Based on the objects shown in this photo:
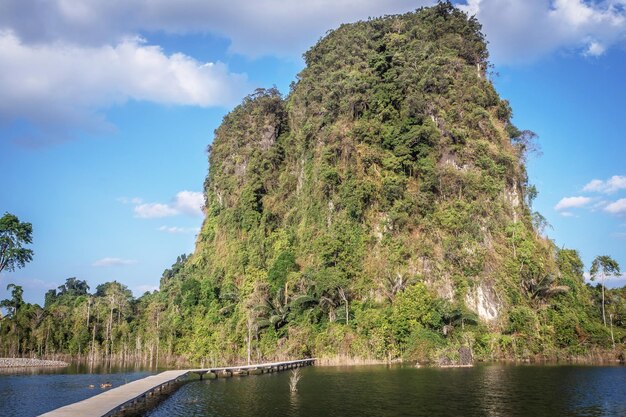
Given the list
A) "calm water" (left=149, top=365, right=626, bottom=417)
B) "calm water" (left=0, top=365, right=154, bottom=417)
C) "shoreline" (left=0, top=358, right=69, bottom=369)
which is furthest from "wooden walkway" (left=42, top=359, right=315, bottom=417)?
"shoreline" (left=0, top=358, right=69, bottom=369)

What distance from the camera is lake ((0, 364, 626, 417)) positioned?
1953 centimetres

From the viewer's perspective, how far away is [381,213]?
162 ft

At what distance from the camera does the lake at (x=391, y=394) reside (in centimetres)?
1953

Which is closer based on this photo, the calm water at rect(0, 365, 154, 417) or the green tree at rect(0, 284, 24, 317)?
the calm water at rect(0, 365, 154, 417)

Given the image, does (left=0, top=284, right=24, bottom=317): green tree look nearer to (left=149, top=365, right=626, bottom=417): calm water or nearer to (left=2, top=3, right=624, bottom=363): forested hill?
(left=2, top=3, right=624, bottom=363): forested hill

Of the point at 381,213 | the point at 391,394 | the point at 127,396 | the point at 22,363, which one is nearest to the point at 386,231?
the point at 381,213

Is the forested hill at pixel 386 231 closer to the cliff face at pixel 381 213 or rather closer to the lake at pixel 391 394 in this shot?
the cliff face at pixel 381 213

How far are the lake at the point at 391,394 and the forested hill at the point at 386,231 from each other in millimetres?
7579

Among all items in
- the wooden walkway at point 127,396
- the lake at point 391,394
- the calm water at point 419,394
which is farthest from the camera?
the lake at point 391,394

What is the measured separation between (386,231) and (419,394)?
25977 mm

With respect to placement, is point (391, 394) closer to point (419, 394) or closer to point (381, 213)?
point (419, 394)

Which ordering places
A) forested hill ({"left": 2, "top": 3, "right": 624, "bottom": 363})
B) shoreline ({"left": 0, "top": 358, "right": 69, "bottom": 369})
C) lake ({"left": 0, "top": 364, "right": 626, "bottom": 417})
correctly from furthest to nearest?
shoreline ({"left": 0, "top": 358, "right": 69, "bottom": 369}) < forested hill ({"left": 2, "top": 3, "right": 624, "bottom": 363}) < lake ({"left": 0, "top": 364, "right": 626, "bottom": 417})

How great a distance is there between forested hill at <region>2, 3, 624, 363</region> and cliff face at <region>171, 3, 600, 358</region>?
0.17 m

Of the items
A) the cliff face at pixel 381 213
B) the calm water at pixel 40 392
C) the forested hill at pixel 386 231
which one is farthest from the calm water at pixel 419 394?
the cliff face at pixel 381 213
